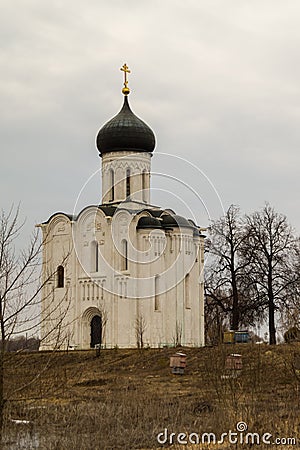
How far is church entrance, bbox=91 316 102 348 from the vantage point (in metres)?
35.8

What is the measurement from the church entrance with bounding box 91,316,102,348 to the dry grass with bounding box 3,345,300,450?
9.84 meters

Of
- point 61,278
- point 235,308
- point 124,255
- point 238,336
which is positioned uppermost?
point 124,255

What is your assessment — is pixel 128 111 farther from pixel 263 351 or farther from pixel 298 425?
pixel 298 425

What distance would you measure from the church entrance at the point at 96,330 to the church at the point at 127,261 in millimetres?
45

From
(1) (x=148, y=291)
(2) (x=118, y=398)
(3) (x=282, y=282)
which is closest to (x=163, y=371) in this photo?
(2) (x=118, y=398)

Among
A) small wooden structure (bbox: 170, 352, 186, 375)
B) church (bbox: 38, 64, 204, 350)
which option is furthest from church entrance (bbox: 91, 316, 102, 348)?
small wooden structure (bbox: 170, 352, 186, 375)

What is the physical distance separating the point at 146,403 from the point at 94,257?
65.2 feet

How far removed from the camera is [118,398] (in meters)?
18.0

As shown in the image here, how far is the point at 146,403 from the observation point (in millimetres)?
16422

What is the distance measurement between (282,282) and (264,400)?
1911 cm

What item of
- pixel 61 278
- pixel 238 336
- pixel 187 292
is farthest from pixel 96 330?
pixel 238 336

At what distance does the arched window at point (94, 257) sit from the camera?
1405 inches

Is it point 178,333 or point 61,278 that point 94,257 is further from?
point 178,333

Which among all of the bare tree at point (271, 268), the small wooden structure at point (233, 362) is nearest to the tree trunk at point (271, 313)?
the bare tree at point (271, 268)
